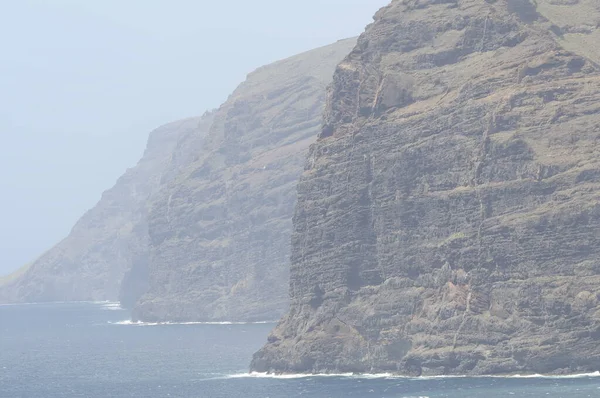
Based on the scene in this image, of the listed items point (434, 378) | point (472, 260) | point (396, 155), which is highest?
point (396, 155)

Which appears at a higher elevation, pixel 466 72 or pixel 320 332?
pixel 466 72

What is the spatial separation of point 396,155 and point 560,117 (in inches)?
886

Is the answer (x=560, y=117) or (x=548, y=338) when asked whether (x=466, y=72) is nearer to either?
(x=560, y=117)

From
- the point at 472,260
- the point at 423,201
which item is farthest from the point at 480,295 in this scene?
the point at 423,201

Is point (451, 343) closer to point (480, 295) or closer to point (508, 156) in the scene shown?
point (480, 295)

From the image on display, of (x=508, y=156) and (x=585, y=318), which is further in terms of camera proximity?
(x=508, y=156)

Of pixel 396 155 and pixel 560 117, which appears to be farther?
pixel 396 155

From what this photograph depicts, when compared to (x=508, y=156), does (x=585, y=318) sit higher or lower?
lower

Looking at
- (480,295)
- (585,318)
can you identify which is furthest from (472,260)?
(585,318)

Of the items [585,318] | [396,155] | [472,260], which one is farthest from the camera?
[396,155]

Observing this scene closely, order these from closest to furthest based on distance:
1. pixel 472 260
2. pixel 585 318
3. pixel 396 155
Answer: pixel 585 318 → pixel 472 260 → pixel 396 155

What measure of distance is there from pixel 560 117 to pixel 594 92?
16.7ft

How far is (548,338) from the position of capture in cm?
17500

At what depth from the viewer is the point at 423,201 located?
194 metres
